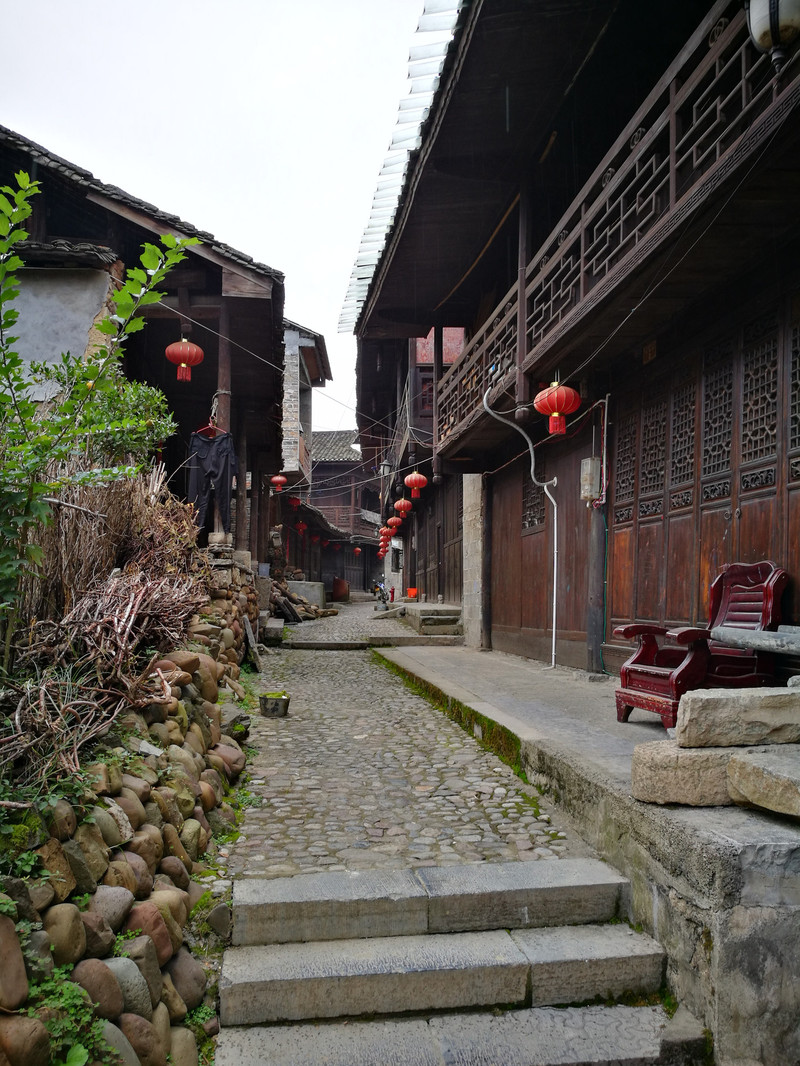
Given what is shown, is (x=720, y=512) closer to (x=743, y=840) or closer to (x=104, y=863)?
(x=743, y=840)

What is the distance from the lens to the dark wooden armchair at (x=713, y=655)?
4.52m

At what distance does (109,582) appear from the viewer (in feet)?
15.0

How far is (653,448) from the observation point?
6.85 meters

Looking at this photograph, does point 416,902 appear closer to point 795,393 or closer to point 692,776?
point 692,776

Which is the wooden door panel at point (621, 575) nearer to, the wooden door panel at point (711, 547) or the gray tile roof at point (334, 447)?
the wooden door panel at point (711, 547)

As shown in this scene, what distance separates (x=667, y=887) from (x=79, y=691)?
2.80m

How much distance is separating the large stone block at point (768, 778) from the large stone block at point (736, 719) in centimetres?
8

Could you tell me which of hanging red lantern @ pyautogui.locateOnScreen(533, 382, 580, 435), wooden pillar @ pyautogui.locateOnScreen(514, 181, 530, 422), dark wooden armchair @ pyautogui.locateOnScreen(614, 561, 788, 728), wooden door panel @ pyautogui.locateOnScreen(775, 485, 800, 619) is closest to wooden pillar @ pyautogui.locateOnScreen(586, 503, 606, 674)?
hanging red lantern @ pyautogui.locateOnScreen(533, 382, 580, 435)

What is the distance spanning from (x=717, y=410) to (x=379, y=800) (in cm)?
394

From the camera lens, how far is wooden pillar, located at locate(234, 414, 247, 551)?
42.6 feet

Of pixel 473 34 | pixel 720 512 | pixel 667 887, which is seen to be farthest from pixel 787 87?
pixel 667 887

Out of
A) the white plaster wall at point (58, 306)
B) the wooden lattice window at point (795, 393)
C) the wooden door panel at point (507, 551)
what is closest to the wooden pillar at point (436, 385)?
the wooden door panel at point (507, 551)

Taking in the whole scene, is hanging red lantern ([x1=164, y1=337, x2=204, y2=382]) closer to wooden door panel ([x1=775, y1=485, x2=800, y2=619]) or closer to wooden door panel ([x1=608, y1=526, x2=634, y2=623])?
wooden door panel ([x1=608, y1=526, x2=634, y2=623])

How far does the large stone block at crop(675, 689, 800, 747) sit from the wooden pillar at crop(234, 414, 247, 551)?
34.7 feet
